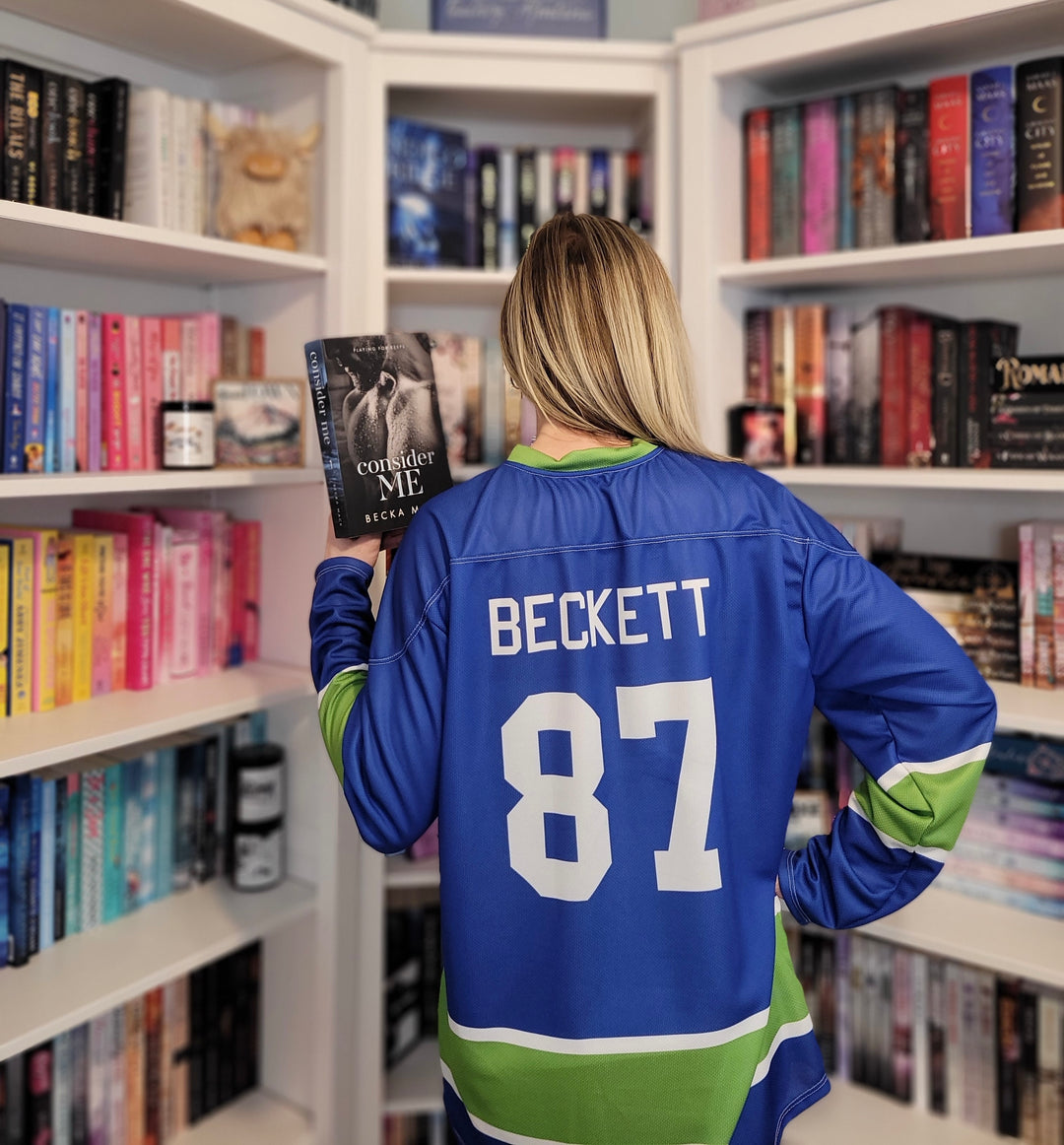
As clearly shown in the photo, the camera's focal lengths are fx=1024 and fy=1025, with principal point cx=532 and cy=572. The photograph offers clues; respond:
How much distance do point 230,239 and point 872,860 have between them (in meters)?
1.32

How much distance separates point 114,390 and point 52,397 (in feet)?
0.32

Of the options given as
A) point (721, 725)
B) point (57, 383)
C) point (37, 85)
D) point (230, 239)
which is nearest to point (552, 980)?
point (721, 725)

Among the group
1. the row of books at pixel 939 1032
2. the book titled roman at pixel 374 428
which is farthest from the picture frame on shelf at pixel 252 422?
the row of books at pixel 939 1032

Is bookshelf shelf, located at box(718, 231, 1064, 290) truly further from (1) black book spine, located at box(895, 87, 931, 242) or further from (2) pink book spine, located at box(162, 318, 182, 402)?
(2) pink book spine, located at box(162, 318, 182, 402)

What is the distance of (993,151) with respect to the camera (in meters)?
1.56

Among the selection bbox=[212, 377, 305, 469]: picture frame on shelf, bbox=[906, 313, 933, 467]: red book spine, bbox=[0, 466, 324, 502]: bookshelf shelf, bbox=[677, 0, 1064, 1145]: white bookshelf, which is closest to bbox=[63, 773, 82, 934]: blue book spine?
bbox=[0, 466, 324, 502]: bookshelf shelf

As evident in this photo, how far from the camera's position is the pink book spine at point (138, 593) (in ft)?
5.27

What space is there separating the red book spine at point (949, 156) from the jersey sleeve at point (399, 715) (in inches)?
41.8

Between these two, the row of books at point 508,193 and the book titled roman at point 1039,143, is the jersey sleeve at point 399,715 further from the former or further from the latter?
the book titled roman at point 1039,143

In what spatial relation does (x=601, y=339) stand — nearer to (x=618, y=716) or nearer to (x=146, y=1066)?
(x=618, y=716)

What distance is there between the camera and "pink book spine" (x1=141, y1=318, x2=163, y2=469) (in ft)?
5.18

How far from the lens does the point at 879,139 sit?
1675mm

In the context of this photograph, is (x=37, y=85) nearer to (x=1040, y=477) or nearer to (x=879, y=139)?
(x=879, y=139)

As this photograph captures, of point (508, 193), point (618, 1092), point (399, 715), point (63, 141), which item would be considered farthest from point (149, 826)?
point (508, 193)
